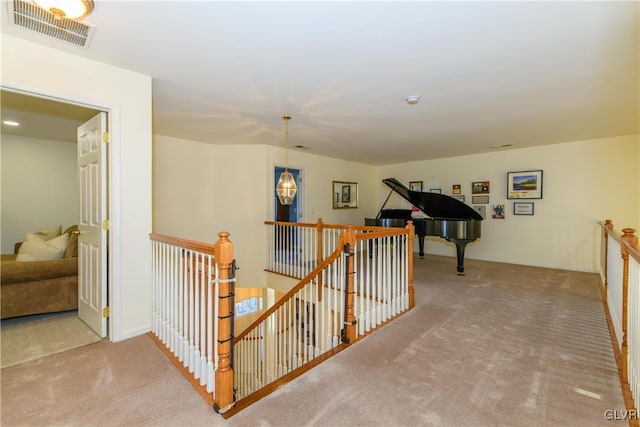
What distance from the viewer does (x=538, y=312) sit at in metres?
3.19

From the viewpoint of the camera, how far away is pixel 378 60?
231 cm

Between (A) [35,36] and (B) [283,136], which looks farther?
(B) [283,136]

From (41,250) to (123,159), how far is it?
1.82m

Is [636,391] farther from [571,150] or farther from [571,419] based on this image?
[571,150]

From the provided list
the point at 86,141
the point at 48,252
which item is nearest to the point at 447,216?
the point at 86,141

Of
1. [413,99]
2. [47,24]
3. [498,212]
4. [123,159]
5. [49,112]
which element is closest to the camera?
[47,24]

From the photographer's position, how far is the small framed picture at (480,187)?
6113 mm

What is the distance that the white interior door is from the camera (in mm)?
2453

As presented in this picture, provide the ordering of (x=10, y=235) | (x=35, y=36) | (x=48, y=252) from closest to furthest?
(x=35, y=36) < (x=48, y=252) < (x=10, y=235)

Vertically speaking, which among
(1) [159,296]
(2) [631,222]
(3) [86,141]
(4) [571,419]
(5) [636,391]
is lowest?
(4) [571,419]

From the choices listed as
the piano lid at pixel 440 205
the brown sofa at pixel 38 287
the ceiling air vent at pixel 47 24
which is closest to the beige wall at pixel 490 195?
the piano lid at pixel 440 205

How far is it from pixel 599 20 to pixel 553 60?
19.5 inches

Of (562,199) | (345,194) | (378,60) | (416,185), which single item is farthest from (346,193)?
(378,60)

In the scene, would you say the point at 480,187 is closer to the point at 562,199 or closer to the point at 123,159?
the point at 562,199
